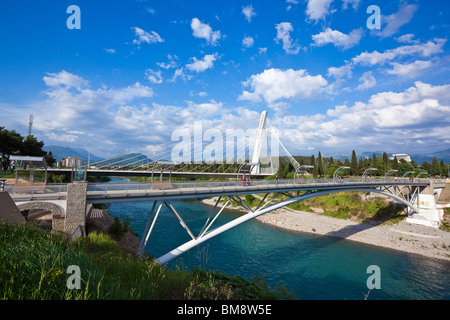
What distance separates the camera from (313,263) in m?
21.1

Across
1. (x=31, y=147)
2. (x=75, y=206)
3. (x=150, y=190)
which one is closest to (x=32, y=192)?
(x=75, y=206)

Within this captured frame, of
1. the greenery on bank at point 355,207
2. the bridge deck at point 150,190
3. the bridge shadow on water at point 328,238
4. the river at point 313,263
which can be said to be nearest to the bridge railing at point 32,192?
the bridge deck at point 150,190

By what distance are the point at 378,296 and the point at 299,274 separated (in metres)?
5.68

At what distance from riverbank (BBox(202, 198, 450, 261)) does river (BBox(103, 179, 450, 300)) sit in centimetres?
167

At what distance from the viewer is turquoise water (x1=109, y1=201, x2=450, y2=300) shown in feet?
55.8

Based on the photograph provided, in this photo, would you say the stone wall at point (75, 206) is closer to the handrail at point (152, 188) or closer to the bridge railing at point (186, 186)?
the handrail at point (152, 188)

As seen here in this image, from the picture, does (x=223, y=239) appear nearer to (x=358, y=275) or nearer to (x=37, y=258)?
(x=358, y=275)

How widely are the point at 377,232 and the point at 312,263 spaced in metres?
15.2

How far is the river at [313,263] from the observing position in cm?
1692

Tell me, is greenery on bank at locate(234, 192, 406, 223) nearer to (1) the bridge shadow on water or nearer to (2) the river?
(1) the bridge shadow on water

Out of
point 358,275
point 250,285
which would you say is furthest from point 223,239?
point 250,285

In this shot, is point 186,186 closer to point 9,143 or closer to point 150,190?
point 150,190

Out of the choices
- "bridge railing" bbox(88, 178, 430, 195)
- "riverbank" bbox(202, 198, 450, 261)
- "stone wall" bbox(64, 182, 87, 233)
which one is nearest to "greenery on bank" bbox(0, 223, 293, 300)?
"stone wall" bbox(64, 182, 87, 233)
